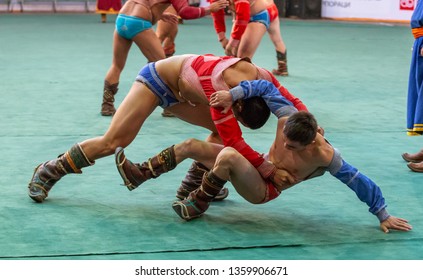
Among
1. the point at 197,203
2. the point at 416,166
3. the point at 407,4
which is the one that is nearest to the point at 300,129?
the point at 197,203

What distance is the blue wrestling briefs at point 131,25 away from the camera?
21.7 ft


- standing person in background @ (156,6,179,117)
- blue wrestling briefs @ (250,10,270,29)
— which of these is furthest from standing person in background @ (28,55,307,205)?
blue wrestling briefs @ (250,10,270,29)

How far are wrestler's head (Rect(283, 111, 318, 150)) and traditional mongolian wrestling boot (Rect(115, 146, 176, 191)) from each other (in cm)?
68

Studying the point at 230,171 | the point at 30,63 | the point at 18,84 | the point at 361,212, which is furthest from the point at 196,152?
the point at 30,63

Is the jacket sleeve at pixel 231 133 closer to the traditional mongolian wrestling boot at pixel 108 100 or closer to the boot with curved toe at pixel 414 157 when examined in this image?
the boot with curved toe at pixel 414 157

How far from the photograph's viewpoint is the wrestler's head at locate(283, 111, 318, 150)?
3738 millimetres

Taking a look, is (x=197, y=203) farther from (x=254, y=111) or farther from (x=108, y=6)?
(x=108, y=6)

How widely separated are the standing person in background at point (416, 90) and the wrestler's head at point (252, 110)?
65.8 inches

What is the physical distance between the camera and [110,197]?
180 inches

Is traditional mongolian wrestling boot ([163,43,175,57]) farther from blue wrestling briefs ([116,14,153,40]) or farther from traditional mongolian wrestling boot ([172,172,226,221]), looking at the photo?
traditional mongolian wrestling boot ([172,172,226,221])

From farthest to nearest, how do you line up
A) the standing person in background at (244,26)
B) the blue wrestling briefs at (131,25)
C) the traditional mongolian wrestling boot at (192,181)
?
the standing person in background at (244,26)
the blue wrestling briefs at (131,25)
the traditional mongolian wrestling boot at (192,181)

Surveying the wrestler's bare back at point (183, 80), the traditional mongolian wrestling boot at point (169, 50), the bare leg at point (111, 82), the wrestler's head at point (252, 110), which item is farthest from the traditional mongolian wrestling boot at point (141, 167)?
A: the traditional mongolian wrestling boot at point (169, 50)
